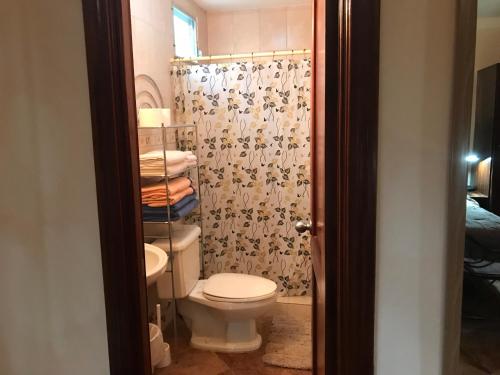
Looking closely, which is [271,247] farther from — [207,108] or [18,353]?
[18,353]

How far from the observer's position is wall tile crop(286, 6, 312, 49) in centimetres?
354

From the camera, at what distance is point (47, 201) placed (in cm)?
130

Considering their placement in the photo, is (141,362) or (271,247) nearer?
(141,362)

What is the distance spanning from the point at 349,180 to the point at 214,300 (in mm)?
1661

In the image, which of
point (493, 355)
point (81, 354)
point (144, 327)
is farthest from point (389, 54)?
point (81, 354)

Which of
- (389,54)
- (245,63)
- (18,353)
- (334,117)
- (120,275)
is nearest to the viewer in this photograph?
(389,54)

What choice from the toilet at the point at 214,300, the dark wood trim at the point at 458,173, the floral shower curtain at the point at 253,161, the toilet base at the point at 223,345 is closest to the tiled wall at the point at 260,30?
the floral shower curtain at the point at 253,161

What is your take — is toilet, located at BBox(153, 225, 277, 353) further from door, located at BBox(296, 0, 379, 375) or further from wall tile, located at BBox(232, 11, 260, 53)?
wall tile, located at BBox(232, 11, 260, 53)

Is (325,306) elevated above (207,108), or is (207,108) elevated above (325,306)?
(207,108)

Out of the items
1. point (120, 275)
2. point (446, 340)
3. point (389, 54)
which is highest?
point (389, 54)

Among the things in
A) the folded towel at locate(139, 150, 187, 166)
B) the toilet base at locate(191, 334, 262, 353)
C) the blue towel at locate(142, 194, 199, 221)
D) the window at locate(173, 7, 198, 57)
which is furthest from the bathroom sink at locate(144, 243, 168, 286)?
the window at locate(173, 7, 198, 57)

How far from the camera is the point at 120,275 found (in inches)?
50.6

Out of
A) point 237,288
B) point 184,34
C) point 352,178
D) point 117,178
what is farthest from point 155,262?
point 184,34

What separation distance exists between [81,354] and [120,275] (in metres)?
0.32
